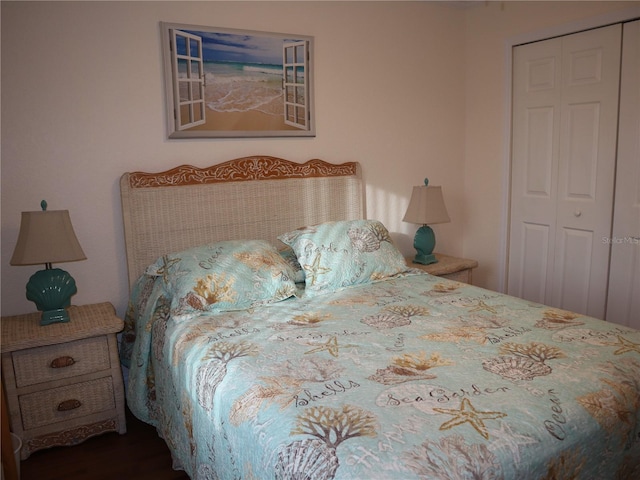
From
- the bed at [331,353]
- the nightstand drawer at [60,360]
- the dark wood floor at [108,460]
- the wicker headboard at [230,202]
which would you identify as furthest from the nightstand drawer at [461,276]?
the nightstand drawer at [60,360]

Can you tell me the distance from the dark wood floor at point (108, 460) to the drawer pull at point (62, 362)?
16.3 inches

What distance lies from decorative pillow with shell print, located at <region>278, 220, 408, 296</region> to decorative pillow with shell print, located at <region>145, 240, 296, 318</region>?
132mm

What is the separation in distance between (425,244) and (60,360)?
2.20 meters

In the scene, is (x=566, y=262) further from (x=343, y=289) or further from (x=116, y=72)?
(x=116, y=72)

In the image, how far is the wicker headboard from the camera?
2.70 m

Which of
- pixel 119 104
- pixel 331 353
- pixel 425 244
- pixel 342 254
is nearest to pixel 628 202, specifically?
pixel 425 244

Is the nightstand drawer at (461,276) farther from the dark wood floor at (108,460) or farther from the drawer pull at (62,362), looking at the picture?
the drawer pull at (62,362)

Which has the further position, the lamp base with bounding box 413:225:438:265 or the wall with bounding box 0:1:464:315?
the lamp base with bounding box 413:225:438:265

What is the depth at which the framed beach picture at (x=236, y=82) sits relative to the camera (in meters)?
2.76

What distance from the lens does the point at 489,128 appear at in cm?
372

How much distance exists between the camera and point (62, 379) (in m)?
2.32

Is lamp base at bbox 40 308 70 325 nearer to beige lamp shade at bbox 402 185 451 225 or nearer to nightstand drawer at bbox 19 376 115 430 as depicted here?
nightstand drawer at bbox 19 376 115 430

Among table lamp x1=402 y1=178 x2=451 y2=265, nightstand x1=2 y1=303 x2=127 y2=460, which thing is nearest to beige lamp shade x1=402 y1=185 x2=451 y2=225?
table lamp x1=402 y1=178 x2=451 y2=265

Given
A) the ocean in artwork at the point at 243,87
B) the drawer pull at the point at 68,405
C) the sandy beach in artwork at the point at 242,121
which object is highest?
the ocean in artwork at the point at 243,87
